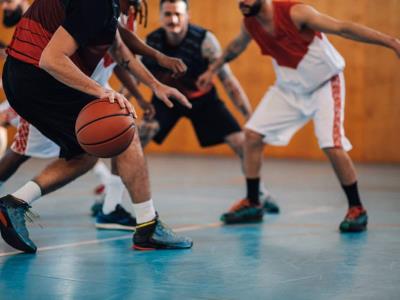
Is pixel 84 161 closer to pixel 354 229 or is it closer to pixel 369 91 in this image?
pixel 354 229

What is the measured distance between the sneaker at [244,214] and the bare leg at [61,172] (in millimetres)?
1499

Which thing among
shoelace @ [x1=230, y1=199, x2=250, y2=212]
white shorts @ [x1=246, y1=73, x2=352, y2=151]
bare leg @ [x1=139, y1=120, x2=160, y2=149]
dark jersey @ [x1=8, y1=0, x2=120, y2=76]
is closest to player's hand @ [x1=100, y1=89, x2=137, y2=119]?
dark jersey @ [x1=8, y1=0, x2=120, y2=76]

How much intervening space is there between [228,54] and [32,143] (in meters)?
1.65

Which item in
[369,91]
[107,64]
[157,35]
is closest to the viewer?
[107,64]

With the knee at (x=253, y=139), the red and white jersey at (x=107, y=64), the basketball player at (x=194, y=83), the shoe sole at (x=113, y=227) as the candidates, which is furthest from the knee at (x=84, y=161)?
the basketball player at (x=194, y=83)

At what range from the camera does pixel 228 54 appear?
6023 mm

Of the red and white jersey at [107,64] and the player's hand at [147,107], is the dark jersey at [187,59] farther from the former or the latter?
the red and white jersey at [107,64]

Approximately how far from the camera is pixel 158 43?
663 cm

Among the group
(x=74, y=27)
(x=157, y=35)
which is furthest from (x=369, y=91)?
(x=74, y=27)

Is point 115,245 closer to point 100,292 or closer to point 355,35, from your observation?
point 100,292

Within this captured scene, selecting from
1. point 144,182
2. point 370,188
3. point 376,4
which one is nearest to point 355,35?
point 144,182

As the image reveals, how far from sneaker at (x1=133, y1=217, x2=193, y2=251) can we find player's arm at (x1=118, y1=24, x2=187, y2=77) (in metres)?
0.95

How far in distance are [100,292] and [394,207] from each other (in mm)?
3823

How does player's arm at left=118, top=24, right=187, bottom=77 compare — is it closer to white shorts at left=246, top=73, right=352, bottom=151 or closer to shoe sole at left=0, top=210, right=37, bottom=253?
white shorts at left=246, top=73, right=352, bottom=151
